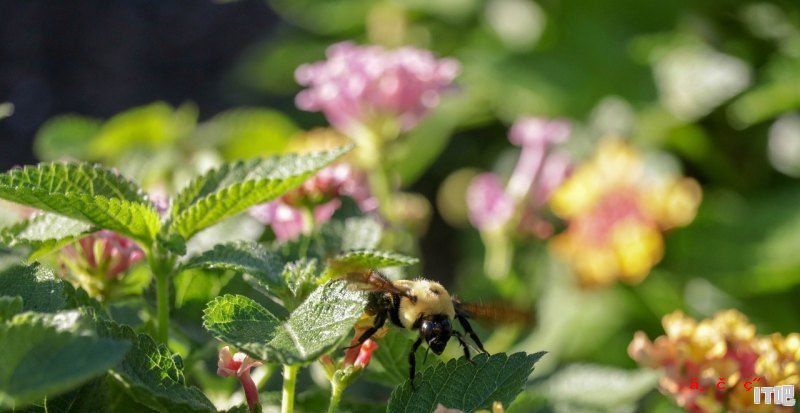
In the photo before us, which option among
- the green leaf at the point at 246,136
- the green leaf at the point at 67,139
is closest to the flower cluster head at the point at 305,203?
the green leaf at the point at 67,139

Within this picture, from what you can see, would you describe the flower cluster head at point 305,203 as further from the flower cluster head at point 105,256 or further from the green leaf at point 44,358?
the green leaf at point 44,358

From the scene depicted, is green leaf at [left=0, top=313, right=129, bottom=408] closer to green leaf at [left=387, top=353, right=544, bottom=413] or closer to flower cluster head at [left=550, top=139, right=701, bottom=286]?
green leaf at [left=387, top=353, right=544, bottom=413]

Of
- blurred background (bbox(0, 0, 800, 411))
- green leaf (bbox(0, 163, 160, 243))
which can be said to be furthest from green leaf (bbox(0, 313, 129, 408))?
blurred background (bbox(0, 0, 800, 411))

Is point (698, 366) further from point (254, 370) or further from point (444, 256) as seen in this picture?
point (444, 256)

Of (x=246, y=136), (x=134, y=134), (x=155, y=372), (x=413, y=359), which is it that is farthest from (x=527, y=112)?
(x=155, y=372)

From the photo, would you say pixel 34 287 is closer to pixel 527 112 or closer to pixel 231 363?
pixel 231 363

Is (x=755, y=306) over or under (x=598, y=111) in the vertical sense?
under

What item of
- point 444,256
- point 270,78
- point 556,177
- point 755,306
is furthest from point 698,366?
point 270,78
